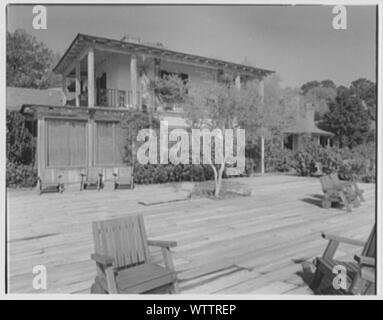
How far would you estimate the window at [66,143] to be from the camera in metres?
9.34

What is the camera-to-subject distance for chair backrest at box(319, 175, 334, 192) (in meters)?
6.52

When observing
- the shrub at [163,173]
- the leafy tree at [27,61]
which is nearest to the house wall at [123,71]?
the leafy tree at [27,61]

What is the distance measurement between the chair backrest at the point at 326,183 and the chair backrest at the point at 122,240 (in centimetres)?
490

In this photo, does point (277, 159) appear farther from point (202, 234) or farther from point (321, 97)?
point (202, 234)

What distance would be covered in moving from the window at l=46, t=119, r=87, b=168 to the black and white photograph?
1.3 inches

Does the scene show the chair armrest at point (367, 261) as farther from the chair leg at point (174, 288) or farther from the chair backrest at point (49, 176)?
the chair backrest at point (49, 176)

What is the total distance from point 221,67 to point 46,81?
867 cm

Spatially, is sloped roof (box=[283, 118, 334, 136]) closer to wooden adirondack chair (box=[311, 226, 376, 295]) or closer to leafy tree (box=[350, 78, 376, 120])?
leafy tree (box=[350, 78, 376, 120])

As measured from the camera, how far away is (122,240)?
2664 millimetres

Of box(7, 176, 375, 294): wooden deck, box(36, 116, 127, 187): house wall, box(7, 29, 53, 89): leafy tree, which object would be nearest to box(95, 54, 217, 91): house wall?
box(36, 116, 127, 187): house wall

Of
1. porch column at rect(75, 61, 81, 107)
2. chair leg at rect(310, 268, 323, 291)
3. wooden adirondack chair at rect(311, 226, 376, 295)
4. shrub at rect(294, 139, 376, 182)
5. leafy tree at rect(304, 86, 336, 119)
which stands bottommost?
chair leg at rect(310, 268, 323, 291)

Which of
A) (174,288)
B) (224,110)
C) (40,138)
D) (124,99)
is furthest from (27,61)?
(174,288)

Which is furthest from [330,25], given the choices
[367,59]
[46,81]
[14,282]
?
[46,81]

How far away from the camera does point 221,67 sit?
29.5 ft
